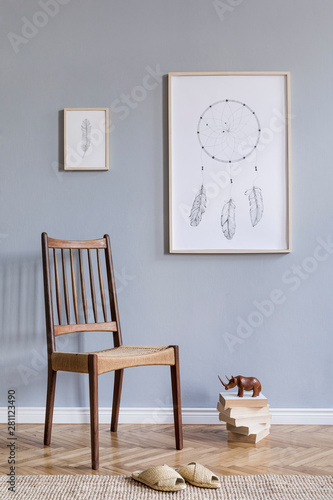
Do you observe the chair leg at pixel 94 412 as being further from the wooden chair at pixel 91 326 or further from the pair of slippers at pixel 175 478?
the pair of slippers at pixel 175 478

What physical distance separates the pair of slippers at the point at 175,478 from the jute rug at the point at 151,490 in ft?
0.06

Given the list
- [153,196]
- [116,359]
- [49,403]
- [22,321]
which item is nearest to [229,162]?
[153,196]

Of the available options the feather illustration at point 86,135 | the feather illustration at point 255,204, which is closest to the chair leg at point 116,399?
the feather illustration at point 255,204

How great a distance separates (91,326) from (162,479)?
80 cm

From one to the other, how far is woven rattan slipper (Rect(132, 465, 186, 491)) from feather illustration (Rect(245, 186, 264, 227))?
1196mm

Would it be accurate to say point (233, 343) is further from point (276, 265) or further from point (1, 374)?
point (1, 374)

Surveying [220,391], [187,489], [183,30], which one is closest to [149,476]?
[187,489]

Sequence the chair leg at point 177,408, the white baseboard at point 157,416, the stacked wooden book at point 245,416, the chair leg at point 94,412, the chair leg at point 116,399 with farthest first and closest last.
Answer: the white baseboard at point 157,416 < the chair leg at point 116,399 < the stacked wooden book at point 245,416 < the chair leg at point 177,408 < the chair leg at point 94,412

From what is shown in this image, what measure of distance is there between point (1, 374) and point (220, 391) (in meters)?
1.00

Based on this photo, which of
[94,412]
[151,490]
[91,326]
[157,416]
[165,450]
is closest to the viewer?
[151,490]

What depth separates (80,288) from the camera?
8.09 feet

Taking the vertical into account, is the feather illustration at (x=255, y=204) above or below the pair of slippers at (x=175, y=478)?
above

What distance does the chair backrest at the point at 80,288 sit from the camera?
85.4 inches

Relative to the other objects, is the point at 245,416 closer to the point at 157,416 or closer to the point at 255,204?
the point at 157,416
